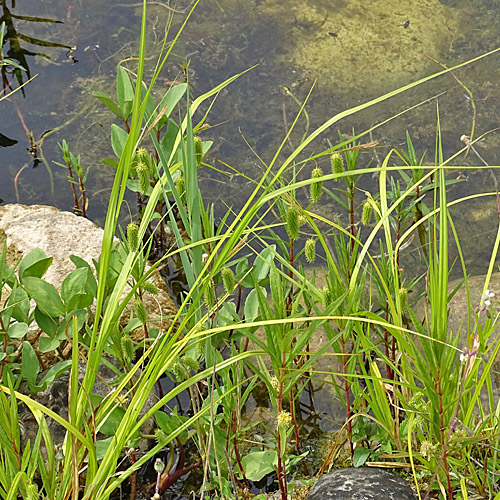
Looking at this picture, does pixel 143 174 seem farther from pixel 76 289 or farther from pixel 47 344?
pixel 47 344

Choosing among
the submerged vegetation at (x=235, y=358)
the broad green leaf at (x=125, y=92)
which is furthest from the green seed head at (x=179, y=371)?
the broad green leaf at (x=125, y=92)

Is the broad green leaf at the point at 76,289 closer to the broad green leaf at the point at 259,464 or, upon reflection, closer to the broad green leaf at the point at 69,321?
the broad green leaf at the point at 69,321

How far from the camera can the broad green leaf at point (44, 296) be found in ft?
5.57

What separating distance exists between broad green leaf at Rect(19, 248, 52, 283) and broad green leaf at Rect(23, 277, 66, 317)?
0.07 metres

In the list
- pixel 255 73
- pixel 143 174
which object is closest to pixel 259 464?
pixel 143 174

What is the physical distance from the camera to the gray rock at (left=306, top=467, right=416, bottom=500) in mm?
1527

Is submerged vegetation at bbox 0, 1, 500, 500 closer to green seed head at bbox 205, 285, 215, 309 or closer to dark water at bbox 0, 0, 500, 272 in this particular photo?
green seed head at bbox 205, 285, 215, 309

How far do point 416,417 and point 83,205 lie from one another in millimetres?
1629

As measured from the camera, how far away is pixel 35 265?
5.78 feet

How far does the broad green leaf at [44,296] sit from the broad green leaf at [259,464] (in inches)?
24.0

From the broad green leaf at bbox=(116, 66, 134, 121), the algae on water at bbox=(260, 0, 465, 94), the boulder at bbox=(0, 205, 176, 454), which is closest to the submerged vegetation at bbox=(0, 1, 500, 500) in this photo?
the broad green leaf at bbox=(116, 66, 134, 121)

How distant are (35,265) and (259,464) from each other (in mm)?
771

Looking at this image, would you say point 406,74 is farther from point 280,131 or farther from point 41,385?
point 41,385

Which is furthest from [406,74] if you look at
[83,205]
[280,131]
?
[83,205]
